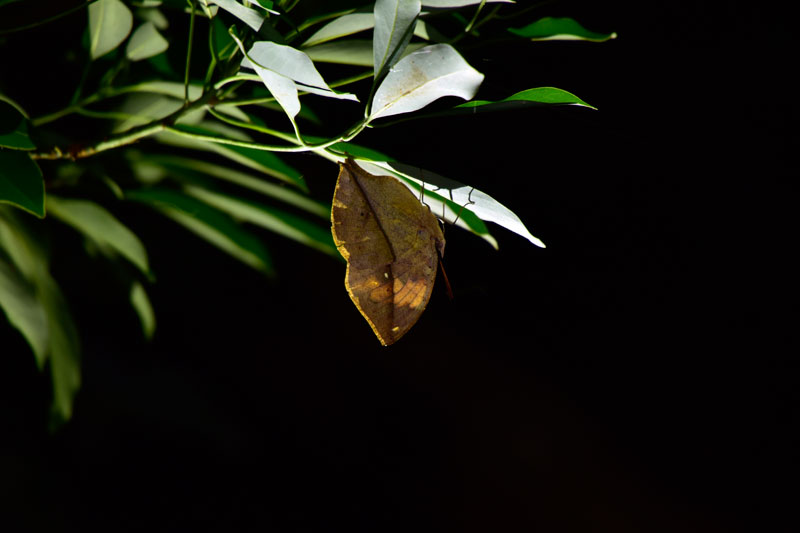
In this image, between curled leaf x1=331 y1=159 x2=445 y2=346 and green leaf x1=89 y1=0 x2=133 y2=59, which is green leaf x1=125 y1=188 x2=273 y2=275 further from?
curled leaf x1=331 y1=159 x2=445 y2=346

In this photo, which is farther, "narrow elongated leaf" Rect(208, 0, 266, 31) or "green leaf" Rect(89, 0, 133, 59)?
"green leaf" Rect(89, 0, 133, 59)

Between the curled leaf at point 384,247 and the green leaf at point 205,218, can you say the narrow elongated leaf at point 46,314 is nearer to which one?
the green leaf at point 205,218

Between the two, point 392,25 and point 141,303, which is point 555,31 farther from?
point 141,303

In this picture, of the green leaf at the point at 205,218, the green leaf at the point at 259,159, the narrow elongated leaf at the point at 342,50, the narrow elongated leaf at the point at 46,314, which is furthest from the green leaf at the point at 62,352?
the narrow elongated leaf at the point at 342,50

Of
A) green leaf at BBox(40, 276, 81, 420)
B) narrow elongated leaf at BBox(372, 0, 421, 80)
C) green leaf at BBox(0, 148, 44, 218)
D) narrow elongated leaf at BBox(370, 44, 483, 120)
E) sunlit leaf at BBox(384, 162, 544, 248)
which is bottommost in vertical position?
green leaf at BBox(40, 276, 81, 420)

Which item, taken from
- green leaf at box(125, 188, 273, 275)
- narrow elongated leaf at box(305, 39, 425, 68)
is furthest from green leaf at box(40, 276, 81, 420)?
narrow elongated leaf at box(305, 39, 425, 68)

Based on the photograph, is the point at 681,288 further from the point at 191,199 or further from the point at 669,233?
the point at 191,199

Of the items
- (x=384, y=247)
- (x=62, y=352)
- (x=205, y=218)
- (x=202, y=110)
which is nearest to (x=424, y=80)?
(x=384, y=247)
